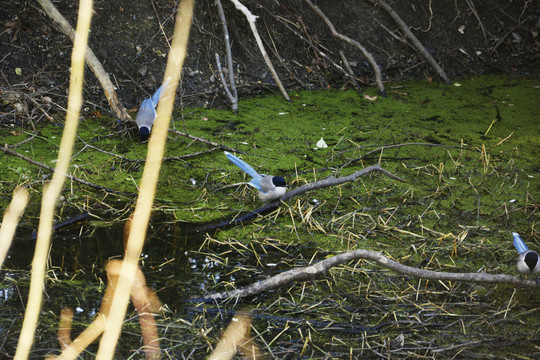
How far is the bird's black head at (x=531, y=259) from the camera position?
96.6 inches

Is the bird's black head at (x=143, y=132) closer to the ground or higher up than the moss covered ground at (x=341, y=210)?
higher up

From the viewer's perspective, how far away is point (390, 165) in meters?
3.80

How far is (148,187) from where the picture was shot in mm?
3453

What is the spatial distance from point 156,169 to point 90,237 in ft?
2.73

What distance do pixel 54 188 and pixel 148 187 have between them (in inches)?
21.7

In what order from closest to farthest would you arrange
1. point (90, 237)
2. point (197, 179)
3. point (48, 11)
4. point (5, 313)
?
point (5, 313), point (90, 237), point (197, 179), point (48, 11)

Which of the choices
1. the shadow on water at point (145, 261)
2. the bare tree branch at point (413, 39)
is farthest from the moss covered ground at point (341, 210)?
the bare tree branch at point (413, 39)

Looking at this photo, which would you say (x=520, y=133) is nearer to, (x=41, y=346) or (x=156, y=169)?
(x=156, y=169)

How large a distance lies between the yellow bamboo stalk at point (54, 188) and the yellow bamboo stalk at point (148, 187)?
Result: 0.30 metres

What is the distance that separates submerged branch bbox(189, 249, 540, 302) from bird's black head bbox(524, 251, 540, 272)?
10 cm

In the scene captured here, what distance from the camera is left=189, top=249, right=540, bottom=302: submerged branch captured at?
2293mm

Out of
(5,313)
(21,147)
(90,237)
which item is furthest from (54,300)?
(21,147)

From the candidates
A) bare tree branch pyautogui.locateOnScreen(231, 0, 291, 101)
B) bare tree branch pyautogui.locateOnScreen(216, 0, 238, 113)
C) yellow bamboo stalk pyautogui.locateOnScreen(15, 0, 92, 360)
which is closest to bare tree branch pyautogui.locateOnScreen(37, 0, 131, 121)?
yellow bamboo stalk pyautogui.locateOnScreen(15, 0, 92, 360)

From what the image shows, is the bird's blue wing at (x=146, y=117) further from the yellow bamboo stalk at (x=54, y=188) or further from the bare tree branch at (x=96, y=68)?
the yellow bamboo stalk at (x=54, y=188)
